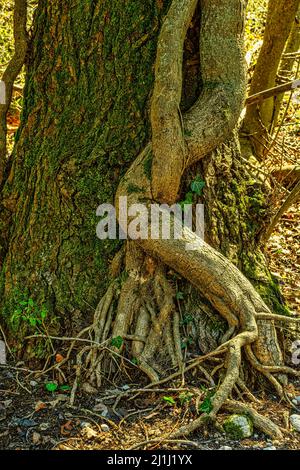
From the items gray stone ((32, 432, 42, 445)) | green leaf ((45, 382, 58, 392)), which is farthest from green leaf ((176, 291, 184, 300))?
gray stone ((32, 432, 42, 445))

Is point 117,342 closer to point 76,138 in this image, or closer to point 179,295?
point 179,295

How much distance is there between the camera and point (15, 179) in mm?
4371

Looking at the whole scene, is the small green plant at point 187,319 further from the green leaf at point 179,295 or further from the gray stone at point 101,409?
the gray stone at point 101,409

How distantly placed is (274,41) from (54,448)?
4.87 m

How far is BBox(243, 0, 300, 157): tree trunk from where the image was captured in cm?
632

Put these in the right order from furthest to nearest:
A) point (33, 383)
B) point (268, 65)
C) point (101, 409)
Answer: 1. point (268, 65)
2. point (33, 383)
3. point (101, 409)

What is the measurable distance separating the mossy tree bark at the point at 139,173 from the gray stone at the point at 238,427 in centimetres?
29

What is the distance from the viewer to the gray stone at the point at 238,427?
3.40 m

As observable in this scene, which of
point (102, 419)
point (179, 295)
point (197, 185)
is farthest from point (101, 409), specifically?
point (197, 185)

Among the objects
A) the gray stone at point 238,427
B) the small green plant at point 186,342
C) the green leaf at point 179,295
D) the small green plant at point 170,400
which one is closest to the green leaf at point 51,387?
the small green plant at point 170,400

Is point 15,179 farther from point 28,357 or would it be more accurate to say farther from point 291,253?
point 291,253

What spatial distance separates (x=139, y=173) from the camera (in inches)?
150

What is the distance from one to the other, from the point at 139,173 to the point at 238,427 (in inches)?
64.1

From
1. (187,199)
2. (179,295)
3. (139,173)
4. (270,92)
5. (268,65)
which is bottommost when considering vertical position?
(179,295)
